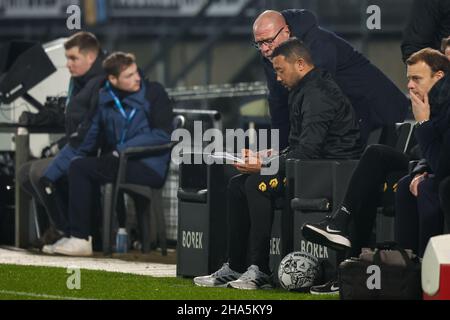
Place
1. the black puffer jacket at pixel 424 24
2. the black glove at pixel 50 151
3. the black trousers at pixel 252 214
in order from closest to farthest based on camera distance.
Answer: the black trousers at pixel 252 214, the black puffer jacket at pixel 424 24, the black glove at pixel 50 151

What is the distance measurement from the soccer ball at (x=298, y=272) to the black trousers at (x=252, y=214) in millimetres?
281

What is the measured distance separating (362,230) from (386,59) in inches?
699

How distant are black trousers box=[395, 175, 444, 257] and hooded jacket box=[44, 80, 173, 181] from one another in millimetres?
3937

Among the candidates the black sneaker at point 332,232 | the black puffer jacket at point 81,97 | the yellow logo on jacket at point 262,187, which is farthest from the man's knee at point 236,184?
the black puffer jacket at point 81,97

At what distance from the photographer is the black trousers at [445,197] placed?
28.9 ft

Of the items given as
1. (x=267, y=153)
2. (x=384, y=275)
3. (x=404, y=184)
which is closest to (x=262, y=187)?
(x=267, y=153)

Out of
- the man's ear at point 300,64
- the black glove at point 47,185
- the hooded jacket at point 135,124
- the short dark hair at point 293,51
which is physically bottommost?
the black glove at point 47,185

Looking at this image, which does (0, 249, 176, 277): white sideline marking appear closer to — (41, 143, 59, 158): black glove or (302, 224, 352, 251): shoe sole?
(41, 143, 59, 158): black glove

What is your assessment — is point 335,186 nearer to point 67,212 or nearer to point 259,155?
point 259,155

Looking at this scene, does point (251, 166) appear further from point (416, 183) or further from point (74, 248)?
point (74, 248)

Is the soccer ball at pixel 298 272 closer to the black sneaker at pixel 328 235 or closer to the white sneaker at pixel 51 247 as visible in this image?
the black sneaker at pixel 328 235

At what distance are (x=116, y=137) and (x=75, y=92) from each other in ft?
2.35

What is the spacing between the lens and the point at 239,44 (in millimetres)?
30250

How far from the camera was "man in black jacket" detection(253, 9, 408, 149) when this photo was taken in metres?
10.5
